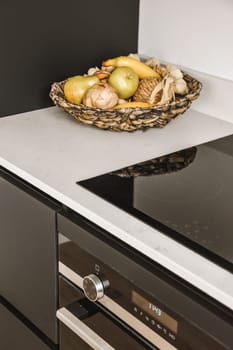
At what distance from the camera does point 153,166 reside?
1.50 m

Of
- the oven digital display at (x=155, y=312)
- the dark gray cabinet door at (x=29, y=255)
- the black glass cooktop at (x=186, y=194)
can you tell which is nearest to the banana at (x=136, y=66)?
the black glass cooktop at (x=186, y=194)

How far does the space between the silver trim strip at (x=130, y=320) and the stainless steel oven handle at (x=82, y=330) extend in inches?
2.8

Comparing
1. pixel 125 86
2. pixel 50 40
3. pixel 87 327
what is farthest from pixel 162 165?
pixel 50 40

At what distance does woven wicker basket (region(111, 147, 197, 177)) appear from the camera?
1.47m

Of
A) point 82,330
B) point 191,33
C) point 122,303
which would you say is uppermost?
point 191,33

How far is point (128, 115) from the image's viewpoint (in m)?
1.58

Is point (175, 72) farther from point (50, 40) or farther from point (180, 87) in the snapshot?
point (50, 40)

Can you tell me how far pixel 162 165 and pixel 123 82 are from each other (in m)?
0.28

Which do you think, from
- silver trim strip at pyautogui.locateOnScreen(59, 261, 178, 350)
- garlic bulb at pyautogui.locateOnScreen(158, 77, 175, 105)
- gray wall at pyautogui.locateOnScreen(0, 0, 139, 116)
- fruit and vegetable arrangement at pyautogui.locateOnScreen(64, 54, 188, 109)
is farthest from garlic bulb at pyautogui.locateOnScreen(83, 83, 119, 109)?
silver trim strip at pyautogui.locateOnScreen(59, 261, 178, 350)

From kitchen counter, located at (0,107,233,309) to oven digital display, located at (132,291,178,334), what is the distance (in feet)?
0.28

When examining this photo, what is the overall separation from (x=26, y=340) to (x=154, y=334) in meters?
0.52

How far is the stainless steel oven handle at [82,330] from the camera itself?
1.33 m

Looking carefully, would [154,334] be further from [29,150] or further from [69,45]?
[69,45]

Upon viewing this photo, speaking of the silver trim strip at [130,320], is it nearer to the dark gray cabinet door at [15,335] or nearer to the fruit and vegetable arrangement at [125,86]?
the dark gray cabinet door at [15,335]
